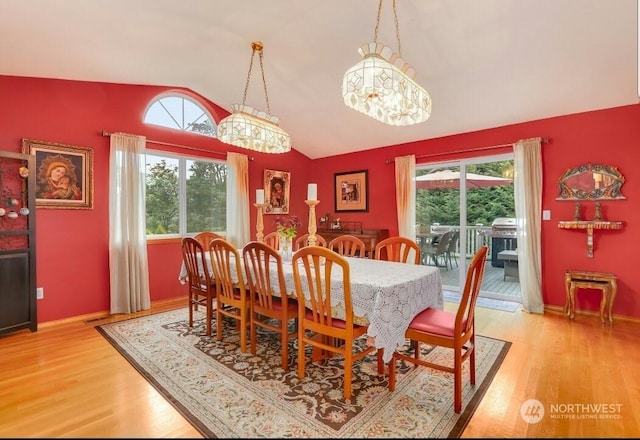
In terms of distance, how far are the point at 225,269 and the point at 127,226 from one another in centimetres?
189

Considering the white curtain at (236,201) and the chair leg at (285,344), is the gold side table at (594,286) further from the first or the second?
the white curtain at (236,201)

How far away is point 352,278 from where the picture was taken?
2.16 metres

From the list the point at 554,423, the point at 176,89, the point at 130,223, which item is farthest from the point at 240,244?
the point at 554,423

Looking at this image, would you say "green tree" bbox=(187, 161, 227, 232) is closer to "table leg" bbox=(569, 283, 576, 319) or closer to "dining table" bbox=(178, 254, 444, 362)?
"dining table" bbox=(178, 254, 444, 362)

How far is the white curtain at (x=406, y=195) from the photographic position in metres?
4.76

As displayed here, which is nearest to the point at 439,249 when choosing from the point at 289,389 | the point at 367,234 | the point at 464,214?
the point at 464,214

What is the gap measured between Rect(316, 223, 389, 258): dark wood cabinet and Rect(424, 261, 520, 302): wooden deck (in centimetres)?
115

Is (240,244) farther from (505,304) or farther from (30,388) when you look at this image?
(505,304)

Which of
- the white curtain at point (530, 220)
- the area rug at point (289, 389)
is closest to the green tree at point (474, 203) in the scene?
the white curtain at point (530, 220)

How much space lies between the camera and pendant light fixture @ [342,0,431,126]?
1905 mm

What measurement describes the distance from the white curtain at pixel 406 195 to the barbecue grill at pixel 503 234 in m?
1.10

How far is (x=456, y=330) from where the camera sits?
1851mm

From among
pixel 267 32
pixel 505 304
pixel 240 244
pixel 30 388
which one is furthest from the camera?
pixel 240 244

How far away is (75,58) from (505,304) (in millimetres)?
5658
